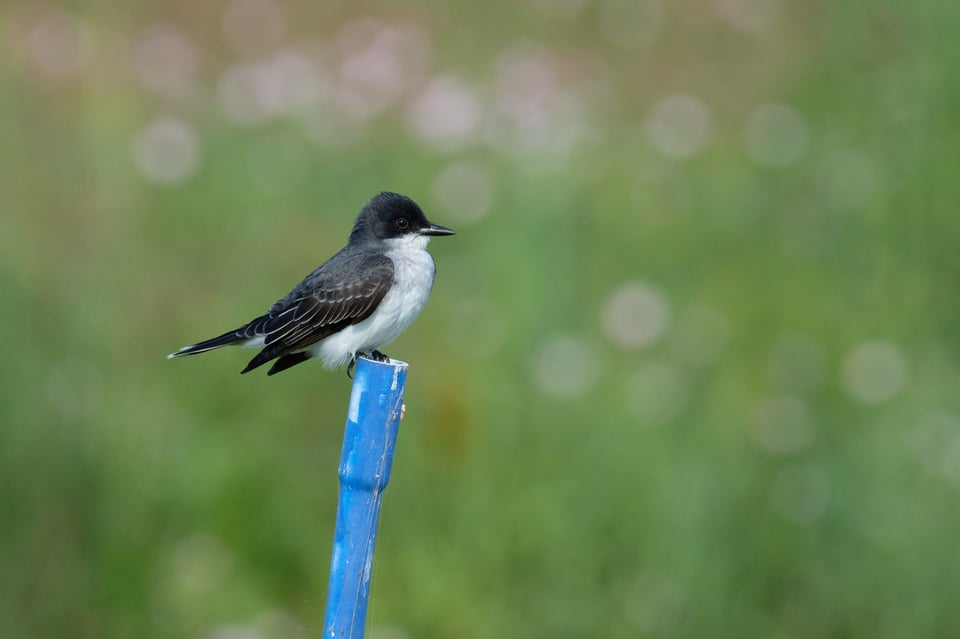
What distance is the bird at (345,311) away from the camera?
3.64m

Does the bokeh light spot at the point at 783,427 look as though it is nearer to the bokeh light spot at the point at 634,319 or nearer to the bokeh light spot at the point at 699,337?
the bokeh light spot at the point at 699,337

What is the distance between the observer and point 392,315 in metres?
3.72

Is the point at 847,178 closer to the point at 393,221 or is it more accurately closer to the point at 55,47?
the point at 393,221

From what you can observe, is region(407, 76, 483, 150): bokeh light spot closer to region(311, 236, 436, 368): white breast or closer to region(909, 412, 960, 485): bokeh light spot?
region(311, 236, 436, 368): white breast

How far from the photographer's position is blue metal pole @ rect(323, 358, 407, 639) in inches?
105

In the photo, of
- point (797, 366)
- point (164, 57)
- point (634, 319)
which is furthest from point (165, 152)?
point (797, 366)

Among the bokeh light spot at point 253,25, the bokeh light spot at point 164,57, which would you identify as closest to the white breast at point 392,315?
the bokeh light spot at point 164,57

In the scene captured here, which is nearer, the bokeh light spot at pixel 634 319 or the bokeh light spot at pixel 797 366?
the bokeh light spot at pixel 634 319

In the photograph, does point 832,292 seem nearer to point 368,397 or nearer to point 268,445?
point 268,445

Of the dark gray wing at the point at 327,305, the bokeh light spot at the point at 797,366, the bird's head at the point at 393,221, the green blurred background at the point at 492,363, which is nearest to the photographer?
the dark gray wing at the point at 327,305

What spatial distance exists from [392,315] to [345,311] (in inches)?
5.6

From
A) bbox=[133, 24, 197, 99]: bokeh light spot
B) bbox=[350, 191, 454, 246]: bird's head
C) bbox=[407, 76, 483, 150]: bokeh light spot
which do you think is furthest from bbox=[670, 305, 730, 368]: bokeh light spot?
bbox=[133, 24, 197, 99]: bokeh light spot

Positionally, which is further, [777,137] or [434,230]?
[777,137]

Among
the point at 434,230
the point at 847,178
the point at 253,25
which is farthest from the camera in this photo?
the point at 253,25
